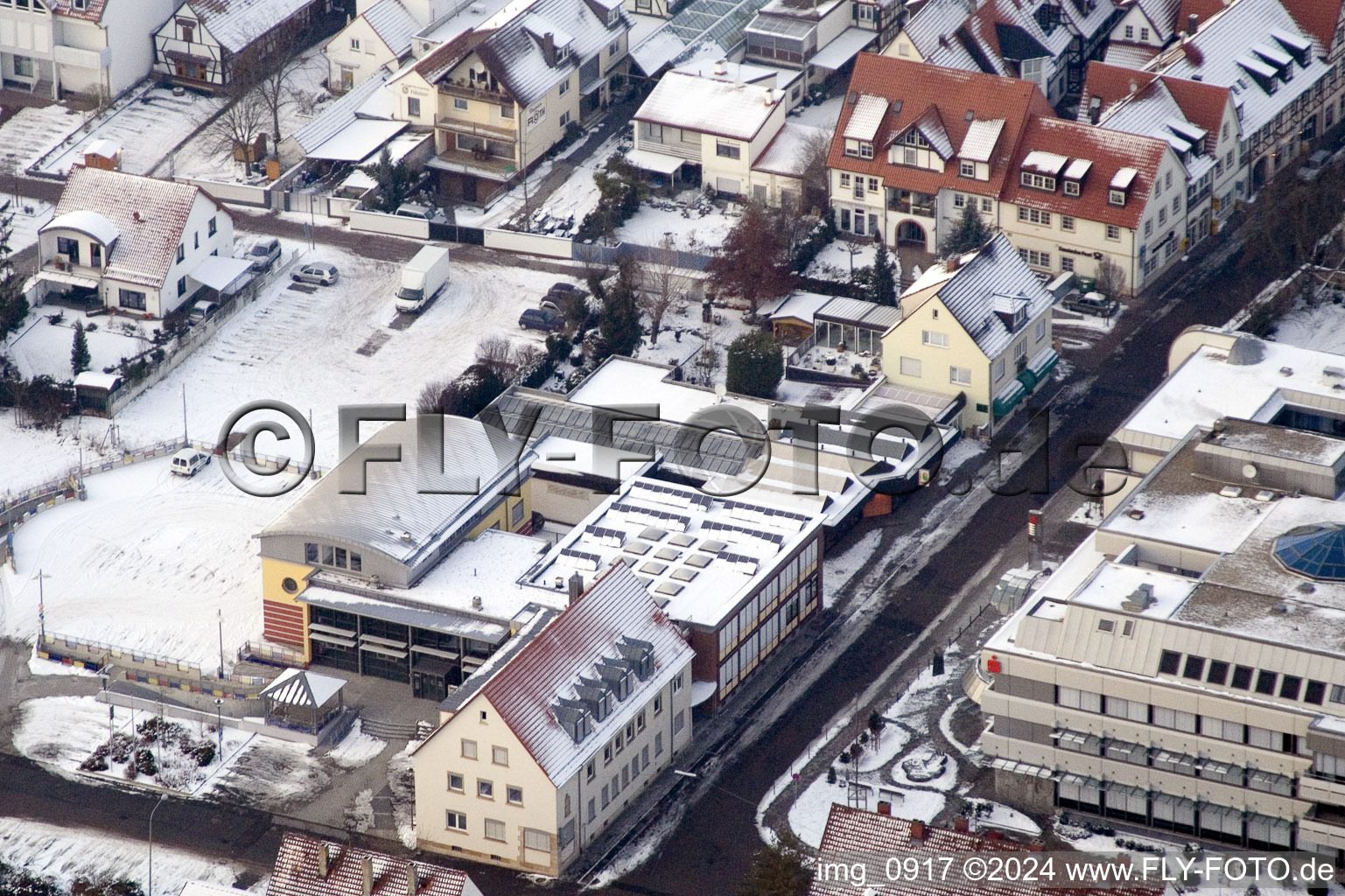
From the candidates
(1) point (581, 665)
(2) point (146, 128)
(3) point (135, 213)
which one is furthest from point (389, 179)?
(1) point (581, 665)

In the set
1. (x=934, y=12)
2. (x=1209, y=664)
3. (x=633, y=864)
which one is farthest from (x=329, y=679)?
(x=934, y=12)

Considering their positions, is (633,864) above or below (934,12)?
below

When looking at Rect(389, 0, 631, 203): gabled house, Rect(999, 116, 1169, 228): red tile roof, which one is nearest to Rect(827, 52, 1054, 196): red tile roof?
Rect(999, 116, 1169, 228): red tile roof

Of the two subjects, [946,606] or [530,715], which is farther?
[946,606]

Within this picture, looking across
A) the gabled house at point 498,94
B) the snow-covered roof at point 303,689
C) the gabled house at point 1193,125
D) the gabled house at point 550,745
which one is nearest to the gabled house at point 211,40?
the gabled house at point 498,94

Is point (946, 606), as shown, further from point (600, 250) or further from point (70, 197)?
point (70, 197)

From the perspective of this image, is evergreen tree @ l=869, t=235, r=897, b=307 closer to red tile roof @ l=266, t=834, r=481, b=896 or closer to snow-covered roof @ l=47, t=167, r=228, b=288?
snow-covered roof @ l=47, t=167, r=228, b=288
